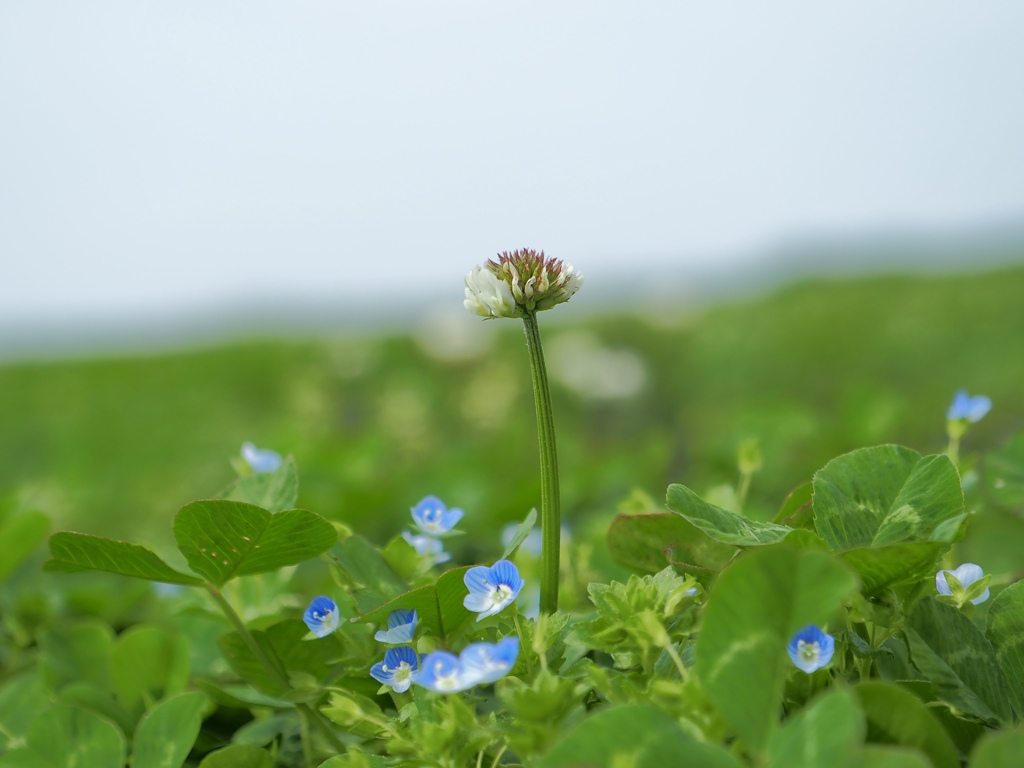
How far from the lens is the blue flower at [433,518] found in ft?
2.47

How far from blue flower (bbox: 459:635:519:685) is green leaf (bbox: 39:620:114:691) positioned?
64 cm

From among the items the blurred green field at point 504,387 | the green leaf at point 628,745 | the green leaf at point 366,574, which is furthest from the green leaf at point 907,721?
the blurred green field at point 504,387

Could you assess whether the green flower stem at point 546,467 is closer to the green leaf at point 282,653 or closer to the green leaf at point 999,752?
the green leaf at point 282,653

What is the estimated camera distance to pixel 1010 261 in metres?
4.40

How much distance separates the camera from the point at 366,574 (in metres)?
0.70

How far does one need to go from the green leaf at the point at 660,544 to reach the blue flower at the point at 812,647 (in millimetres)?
149

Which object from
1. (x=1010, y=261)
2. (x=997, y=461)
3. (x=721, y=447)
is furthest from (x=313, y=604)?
(x=1010, y=261)

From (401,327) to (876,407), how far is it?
11.1 ft

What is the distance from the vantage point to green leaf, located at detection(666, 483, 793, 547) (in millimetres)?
566

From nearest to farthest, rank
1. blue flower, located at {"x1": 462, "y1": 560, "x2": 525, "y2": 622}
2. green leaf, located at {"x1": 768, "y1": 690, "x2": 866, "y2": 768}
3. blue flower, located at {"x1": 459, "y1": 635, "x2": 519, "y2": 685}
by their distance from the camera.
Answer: green leaf, located at {"x1": 768, "y1": 690, "x2": 866, "y2": 768} → blue flower, located at {"x1": 459, "y1": 635, "x2": 519, "y2": 685} → blue flower, located at {"x1": 462, "y1": 560, "x2": 525, "y2": 622}

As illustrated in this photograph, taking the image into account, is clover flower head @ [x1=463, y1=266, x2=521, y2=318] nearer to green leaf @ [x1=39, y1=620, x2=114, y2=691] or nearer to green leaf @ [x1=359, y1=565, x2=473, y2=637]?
green leaf @ [x1=359, y1=565, x2=473, y2=637]

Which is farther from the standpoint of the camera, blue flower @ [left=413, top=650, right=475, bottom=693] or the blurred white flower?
the blurred white flower

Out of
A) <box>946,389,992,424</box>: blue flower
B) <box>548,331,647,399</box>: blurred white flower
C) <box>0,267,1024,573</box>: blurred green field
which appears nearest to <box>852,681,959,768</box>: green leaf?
<box>946,389,992,424</box>: blue flower

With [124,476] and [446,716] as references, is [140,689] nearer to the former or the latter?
[446,716]
